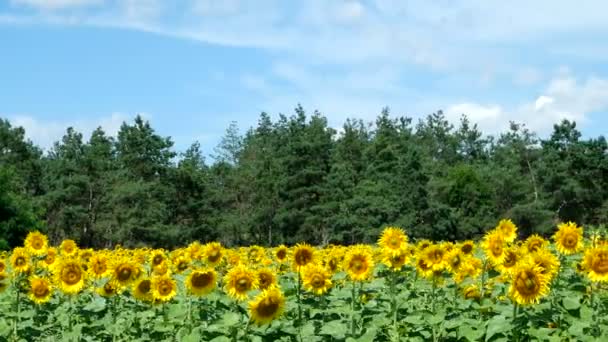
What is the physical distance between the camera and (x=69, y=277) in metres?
7.38

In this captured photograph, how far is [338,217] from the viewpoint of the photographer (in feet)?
197

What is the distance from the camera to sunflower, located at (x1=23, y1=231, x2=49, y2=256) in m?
9.49

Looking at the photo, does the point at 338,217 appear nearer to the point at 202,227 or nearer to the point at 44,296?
the point at 202,227

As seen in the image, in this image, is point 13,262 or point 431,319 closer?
point 431,319

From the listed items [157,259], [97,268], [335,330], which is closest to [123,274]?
[97,268]

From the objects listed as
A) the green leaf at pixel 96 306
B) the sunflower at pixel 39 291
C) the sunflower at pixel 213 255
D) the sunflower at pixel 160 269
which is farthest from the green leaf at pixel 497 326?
the sunflower at pixel 39 291

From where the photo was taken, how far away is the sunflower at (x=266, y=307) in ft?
18.9

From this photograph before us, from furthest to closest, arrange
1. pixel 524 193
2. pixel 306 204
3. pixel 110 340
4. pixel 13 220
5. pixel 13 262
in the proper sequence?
pixel 524 193, pixel 306 204, pixel 13 220, pixel 13 262, pixel 110 340

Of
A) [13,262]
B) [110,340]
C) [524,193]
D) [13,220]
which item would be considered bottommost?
[110,340]

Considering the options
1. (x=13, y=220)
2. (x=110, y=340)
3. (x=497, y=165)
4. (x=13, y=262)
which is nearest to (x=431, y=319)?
(x=110, y=340)

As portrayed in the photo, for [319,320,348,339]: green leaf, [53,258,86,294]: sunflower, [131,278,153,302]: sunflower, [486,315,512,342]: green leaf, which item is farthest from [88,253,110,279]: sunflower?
[486,315,512,342]: green leaf

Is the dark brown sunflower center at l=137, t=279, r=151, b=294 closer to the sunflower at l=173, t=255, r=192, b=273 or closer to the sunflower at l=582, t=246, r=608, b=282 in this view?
the sunflower at l=173, t=255, r=192, b=273

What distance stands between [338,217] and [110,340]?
52911mm

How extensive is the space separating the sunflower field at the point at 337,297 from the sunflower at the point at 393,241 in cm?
1
